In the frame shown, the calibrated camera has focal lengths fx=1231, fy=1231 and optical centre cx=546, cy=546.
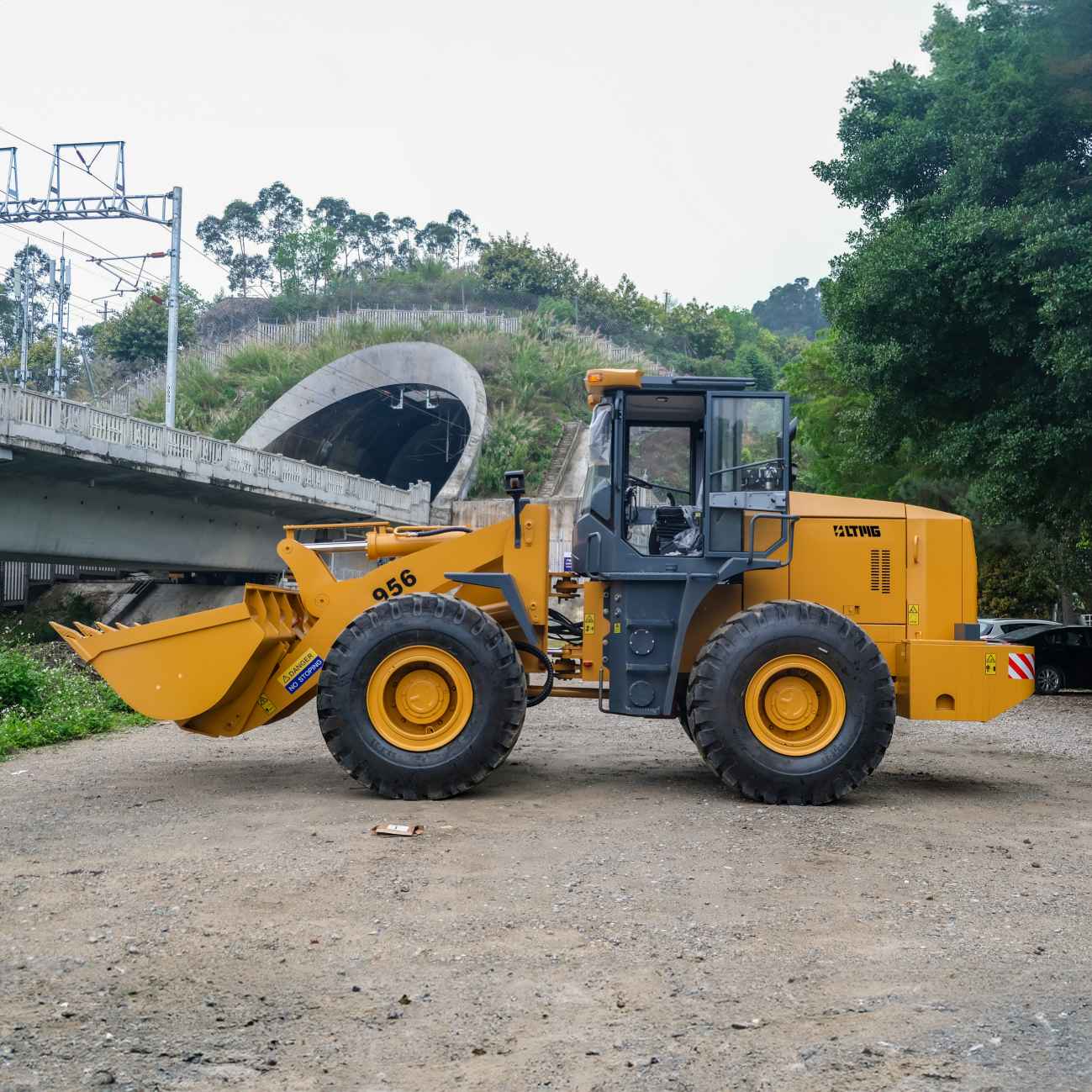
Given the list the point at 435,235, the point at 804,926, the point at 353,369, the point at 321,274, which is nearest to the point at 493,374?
the point at 353,369

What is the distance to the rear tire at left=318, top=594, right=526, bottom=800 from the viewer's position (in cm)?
912

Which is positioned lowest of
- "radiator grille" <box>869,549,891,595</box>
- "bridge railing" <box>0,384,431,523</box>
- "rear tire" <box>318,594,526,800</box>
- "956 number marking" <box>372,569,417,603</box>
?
"rear tire" <box>318,594,526,800</box>

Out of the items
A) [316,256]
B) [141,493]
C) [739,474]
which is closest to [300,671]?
[739,474]

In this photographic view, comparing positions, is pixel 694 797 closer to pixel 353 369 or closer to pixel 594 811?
pixel 594 811

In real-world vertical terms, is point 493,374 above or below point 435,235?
below

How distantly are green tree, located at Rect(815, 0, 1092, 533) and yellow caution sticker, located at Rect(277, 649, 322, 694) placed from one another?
1075 centimetres

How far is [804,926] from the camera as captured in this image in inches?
233

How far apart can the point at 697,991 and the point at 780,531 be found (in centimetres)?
520

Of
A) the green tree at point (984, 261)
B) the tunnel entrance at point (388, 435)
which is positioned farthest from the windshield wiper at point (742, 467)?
the tunnel entrance at point (388, 435)

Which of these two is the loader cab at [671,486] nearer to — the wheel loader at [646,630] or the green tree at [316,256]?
the wheel loader at [646,630]

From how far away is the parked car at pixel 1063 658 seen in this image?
23.2 meters

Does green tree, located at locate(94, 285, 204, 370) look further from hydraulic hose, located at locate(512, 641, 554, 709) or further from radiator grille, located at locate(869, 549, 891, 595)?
radiator grille, located at locate(869, 549, 891, 595)

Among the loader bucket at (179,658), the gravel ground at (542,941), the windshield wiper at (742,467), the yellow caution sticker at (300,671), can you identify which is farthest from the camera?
the yellow caution sticker at (300,671)

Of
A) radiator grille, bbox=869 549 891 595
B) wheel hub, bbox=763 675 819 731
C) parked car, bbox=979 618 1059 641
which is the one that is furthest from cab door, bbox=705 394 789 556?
parked car, bbox=979 618 1059 641
